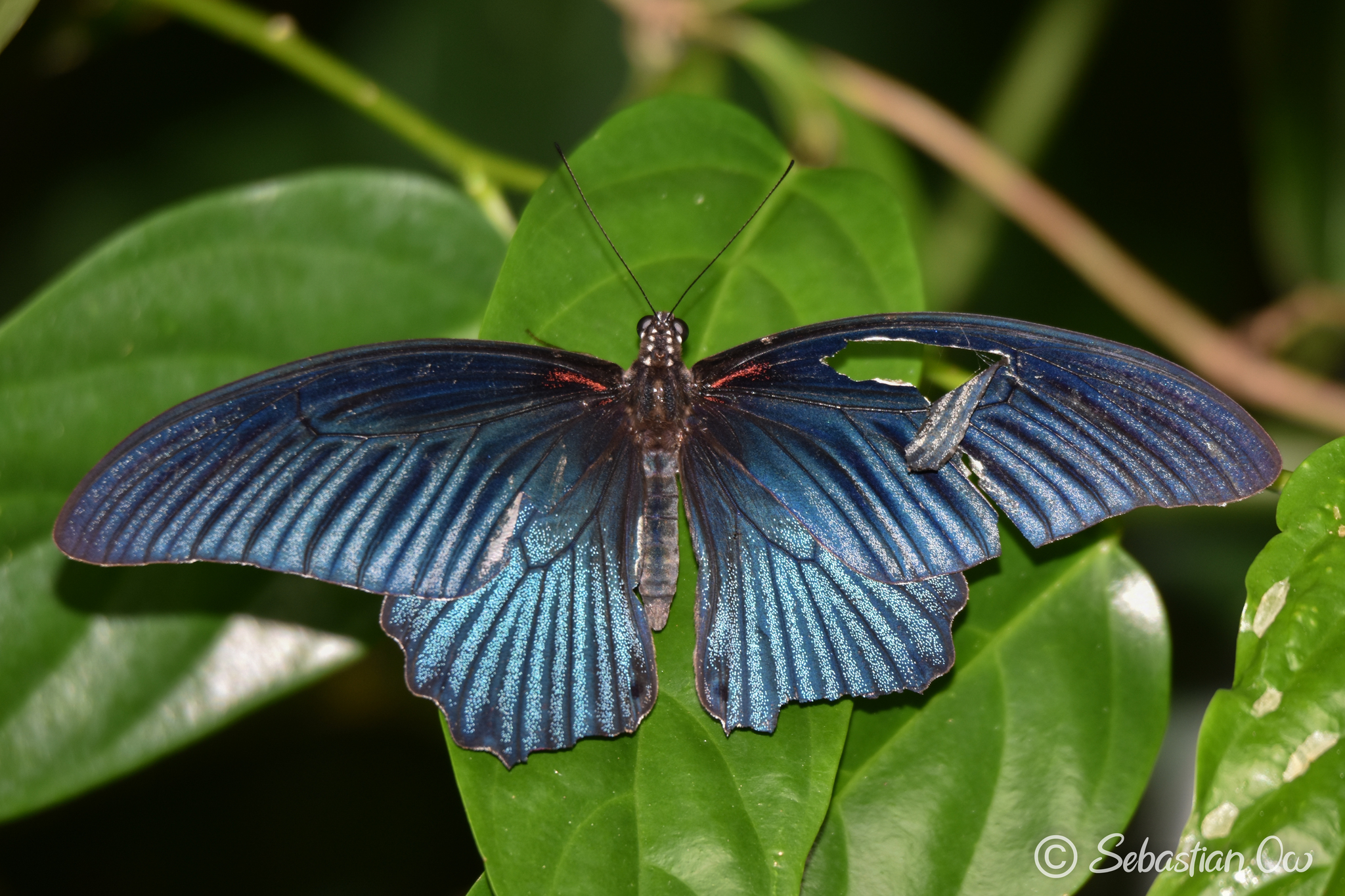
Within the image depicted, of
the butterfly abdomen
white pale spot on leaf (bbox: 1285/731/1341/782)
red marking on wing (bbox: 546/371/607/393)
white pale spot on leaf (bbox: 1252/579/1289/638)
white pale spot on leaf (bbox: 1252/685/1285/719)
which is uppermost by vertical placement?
red marking on wing (bbox: 546/371/607/393)

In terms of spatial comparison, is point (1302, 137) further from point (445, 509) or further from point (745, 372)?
point (445, 509)

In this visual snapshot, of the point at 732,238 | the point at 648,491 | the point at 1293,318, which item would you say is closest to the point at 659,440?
the point at 648,491

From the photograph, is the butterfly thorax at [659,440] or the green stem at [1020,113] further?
the green stem at [1020,113]

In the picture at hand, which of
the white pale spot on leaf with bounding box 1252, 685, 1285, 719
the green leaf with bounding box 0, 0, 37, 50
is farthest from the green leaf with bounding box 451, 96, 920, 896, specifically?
the green leaf with bounding box 0, 0, 37, 50

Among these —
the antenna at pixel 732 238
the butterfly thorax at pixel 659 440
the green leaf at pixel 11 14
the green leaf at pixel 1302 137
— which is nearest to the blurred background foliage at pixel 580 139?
the green leaf at pixel 1302 137

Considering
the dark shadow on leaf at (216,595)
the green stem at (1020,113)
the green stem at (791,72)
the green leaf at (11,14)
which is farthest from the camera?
the green stem at (1020,113)

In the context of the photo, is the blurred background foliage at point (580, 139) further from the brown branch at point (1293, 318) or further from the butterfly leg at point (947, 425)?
the butterfly leg at point (947, 425)

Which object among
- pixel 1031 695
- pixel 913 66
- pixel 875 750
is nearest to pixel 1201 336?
pixel 1031 695

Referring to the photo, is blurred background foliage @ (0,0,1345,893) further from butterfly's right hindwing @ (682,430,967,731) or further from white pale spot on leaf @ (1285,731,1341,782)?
white pale spot on leaf @ (1285,731,1341,782)
